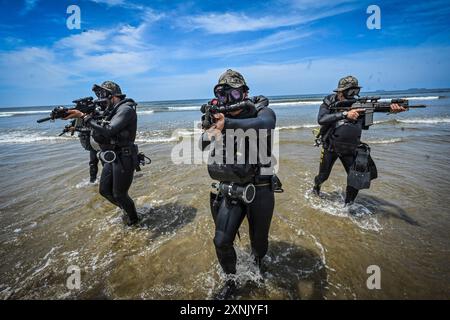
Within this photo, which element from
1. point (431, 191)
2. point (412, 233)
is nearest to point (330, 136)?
point (412, 233)

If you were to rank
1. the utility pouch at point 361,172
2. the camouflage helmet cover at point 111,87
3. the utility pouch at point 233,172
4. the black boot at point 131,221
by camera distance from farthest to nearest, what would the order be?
the black boot at point 131,221 < the utility pouch at point 361,172 < the camouflage helmet cover at point 111,87 < the utility pouch at point 233,172

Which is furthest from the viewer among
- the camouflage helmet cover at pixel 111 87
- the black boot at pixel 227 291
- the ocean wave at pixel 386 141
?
the ocean wave at pixel 386 141

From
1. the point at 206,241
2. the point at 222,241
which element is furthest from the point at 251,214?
the point at 206,241

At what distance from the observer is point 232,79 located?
2.84 meters

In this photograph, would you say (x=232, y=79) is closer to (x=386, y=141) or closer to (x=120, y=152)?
(x=120, y=152)

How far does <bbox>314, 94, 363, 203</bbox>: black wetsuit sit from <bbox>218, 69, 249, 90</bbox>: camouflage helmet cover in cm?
260

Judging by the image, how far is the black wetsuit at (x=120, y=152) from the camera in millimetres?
4395

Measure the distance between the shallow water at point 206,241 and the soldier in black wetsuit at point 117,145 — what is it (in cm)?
88

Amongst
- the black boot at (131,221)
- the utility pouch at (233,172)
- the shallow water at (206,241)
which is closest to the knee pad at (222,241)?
the utility pouch at (233,172)

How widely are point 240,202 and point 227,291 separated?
4.13 ft

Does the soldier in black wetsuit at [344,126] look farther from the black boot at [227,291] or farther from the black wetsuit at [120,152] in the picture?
the black wetsuit at [120,152]

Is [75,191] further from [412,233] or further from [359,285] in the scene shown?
[412,233]

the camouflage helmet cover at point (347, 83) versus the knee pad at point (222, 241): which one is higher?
the camouflage helmet cover at point (347, 83)
